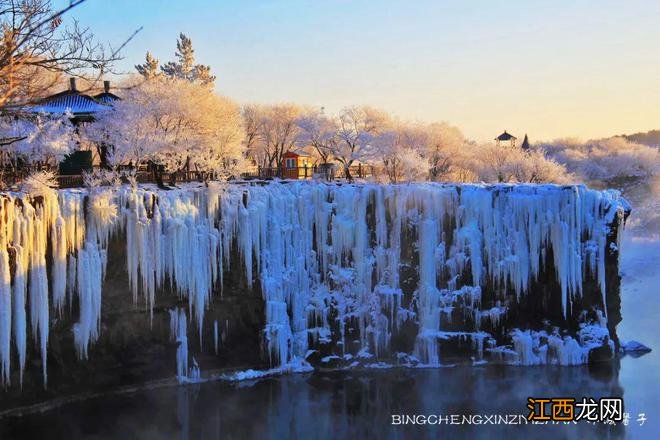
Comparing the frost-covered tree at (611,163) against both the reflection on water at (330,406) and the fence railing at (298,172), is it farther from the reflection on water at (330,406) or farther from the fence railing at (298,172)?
the reflection on water at (330,406)

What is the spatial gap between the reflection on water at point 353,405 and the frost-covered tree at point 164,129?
11034 mm

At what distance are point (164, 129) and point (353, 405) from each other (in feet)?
54.5

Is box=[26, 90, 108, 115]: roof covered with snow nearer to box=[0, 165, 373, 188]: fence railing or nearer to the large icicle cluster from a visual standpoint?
box=[0, 165, 373, 188]: fence railing

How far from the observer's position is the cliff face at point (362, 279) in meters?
20.0

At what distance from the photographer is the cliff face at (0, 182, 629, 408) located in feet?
65.5

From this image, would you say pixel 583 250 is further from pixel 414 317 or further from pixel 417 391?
pixel 417 391

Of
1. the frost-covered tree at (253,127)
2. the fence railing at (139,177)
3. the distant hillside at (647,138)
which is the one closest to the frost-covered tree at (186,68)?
the frost-covered tree at (253,127)

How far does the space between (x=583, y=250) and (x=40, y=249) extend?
62.9 ft

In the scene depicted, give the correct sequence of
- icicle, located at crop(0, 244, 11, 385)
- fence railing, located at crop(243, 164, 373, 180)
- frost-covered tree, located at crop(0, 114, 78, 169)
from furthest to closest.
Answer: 1. fence railing, located at crop(243, 164, 373, 180)
2. frost-covered tree, located at crop(0, 114, 78, 169)
3. icicle, located at crop(0, 244, 11, 385)

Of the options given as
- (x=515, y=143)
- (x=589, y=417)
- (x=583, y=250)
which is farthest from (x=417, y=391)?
(x=515, y=143)

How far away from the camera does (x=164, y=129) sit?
93.8ft

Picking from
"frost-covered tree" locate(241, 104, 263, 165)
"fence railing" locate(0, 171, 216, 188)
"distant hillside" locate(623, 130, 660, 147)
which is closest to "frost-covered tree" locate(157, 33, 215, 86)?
"frost-covered tree" locate(241, 104, 263, 165)

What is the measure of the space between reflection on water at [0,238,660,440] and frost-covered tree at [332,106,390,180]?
2008 centimetres

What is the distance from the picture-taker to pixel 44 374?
1802 cm
